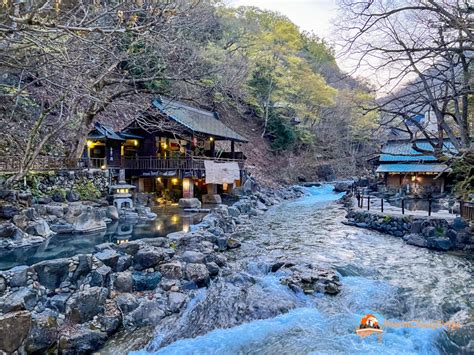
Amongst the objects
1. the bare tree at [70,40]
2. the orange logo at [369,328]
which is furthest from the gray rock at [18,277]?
the orange logo at [369,328]

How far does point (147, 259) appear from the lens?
7473mm

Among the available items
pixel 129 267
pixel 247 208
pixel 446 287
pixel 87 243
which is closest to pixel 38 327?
pixel 129 267

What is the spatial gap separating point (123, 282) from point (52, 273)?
1403 mm

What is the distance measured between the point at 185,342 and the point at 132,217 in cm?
928

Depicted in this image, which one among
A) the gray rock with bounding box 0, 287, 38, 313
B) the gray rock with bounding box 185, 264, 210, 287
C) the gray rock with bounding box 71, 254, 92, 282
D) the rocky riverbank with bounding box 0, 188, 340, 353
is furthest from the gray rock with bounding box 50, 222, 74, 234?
the gray rock with bounding box 185, 264, 210, 287

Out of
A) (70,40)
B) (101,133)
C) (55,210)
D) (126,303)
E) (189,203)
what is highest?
(101,133)

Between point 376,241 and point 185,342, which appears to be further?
point 376,241

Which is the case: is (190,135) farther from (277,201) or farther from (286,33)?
(286,33)

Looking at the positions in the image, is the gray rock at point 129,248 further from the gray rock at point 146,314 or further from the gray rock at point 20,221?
the gray rock at point 20,221

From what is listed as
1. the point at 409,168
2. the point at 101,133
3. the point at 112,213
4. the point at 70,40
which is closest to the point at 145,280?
the point at 70,40

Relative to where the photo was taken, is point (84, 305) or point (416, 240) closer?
point (84, 305)

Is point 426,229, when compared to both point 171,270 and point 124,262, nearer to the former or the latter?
point 171,270

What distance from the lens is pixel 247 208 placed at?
695 inches

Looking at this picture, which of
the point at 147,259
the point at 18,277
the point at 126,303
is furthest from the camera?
the point at 147,259
